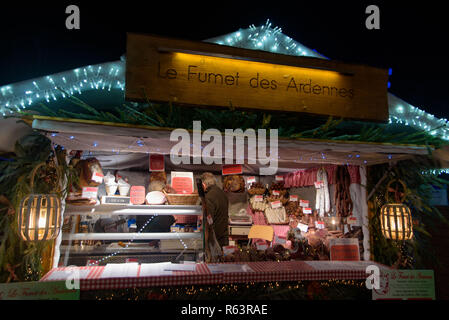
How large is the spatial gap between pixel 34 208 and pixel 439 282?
21.1ft

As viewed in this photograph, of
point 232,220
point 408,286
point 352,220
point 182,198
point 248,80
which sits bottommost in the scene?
point 408,286

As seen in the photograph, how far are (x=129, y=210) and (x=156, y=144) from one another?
1432 millimetres

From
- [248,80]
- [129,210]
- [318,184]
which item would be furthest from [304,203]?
[129,210]

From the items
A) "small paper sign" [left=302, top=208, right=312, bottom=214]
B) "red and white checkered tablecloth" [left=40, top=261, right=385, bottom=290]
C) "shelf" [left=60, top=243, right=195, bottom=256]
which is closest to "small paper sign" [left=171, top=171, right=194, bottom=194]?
"shelf" [left=60, top=243, right=195, bottom=256]

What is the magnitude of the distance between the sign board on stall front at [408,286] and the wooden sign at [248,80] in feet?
7.52

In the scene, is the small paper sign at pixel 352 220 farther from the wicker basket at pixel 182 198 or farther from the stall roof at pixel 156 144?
the wicker basket at pixel 182 198

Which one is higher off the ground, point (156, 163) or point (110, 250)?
point (156, 163)

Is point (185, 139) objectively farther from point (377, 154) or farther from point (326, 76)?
point (377, 154)

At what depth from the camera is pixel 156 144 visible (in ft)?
12.4

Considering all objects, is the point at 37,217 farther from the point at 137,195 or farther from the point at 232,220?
the point at 232,220

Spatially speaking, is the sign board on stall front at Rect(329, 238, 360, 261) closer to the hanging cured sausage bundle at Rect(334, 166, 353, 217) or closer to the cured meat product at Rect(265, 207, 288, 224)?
the hanging cured sausage bundle at Rect(334, 166, 353, 217)

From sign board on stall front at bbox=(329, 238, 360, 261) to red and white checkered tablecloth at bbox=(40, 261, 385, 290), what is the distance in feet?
1.37

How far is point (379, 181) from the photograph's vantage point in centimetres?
464

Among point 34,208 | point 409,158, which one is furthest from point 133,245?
point 409,158
